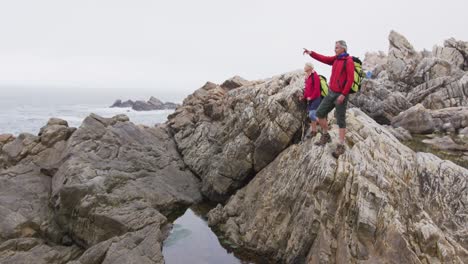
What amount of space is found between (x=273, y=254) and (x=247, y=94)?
12.0 metres

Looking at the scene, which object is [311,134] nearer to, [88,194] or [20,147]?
[88,194]

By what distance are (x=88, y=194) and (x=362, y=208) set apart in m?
14.1

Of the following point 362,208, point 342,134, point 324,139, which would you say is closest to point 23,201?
point 324,139


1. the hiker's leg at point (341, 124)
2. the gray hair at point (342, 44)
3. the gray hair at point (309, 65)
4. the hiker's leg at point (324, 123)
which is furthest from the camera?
the gray hair at point (309, 65)

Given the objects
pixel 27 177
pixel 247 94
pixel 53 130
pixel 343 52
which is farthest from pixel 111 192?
pixel 343 52

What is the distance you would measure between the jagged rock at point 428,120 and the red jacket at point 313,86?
1130 centimetres

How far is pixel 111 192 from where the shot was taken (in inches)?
790

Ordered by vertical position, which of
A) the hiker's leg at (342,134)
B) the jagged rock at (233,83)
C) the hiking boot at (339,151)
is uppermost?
the jagged rock at (233,83)

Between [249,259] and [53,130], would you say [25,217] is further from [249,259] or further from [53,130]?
[249,259]

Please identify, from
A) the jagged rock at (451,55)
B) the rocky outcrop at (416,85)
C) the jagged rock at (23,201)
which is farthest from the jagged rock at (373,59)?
the jagged rock at (23,201)

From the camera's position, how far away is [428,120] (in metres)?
25.6

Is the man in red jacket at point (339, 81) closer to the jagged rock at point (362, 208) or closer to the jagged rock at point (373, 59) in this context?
the jagged rock at point (362, 208)

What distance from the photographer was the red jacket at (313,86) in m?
18.3

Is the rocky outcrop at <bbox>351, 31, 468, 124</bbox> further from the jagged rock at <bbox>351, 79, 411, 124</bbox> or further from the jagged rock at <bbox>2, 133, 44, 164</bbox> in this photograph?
the jagged rock at <bbox>2, 133, 44, 164</bbox>
